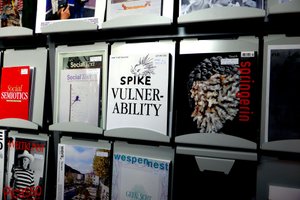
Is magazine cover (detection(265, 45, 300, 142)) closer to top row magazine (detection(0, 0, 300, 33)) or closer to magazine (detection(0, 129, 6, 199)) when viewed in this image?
top row magazine (detection(0, 0, 300, 33))

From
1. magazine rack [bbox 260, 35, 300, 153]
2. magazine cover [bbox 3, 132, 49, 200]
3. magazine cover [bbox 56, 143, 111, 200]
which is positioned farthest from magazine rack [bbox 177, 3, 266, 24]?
magazine cover [bbox 3, 132, 49, 200]

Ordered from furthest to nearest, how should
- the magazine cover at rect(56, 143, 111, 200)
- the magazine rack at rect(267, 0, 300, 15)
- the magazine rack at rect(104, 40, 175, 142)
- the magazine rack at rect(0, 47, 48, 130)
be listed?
the magazine rack at rect(0, 47, 48, 130), the magazine cover at rect(56, 143, 111, 200), the magazine rack at rect(104, 40, 175, 142), the magazine rack at rect(267, 0, 300, 15)

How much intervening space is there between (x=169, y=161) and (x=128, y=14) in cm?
68

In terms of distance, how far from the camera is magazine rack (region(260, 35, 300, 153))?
920 millimetres

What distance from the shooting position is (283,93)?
935 mm

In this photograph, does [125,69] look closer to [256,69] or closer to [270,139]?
[256,69]

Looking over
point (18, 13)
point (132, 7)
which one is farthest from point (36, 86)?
point (132, 7)

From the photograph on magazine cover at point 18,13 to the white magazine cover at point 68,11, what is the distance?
0.04 metres

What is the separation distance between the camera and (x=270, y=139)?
948 mm

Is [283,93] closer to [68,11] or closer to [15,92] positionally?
[68,11]

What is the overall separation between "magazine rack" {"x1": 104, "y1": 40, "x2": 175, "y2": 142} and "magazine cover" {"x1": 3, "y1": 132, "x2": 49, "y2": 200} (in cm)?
42

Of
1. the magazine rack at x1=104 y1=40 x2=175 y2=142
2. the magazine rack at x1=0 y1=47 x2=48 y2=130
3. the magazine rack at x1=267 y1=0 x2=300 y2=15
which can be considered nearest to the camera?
the magazine rack at x1=267 y1=0 x2=300 y2=15

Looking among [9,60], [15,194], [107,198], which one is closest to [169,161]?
[107,198]

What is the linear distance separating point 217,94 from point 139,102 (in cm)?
33
